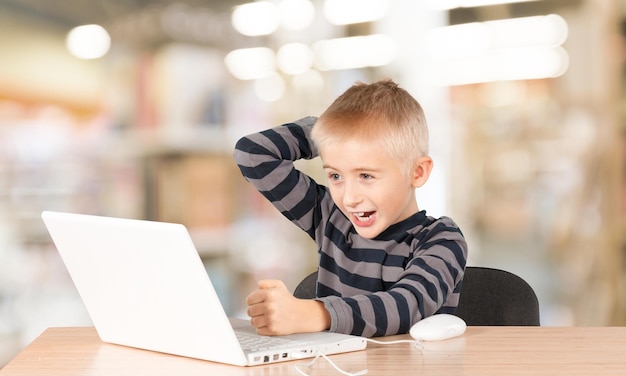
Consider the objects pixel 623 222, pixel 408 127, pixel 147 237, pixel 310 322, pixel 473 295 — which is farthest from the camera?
pixel 623 222

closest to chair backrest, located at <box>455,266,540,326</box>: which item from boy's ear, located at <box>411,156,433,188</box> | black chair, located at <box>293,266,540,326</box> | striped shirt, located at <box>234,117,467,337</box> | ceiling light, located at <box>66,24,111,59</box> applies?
black chair, located at <box>293,266,540,326</box>

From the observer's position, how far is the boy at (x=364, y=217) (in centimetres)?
127

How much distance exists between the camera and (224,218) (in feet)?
12.0

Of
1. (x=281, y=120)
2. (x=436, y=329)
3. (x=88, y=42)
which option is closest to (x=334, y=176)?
(x=436, y=329)

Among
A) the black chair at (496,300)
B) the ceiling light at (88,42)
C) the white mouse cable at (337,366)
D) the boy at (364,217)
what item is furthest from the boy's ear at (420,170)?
the ceiling light at (88,42)

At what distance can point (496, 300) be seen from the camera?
5.51ft

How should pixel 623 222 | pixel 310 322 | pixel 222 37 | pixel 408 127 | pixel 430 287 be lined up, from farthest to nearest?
pixel 222 37, pixel 623 222, pixel 408 127, pixel 430 287, pixel 310 322

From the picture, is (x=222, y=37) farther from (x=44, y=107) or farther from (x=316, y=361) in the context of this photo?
(x=316, y=361)

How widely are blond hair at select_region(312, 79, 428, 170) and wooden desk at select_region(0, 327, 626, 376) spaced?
0.35 meters

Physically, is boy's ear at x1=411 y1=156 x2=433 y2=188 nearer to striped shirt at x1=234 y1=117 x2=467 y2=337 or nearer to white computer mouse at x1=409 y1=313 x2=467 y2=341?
striped shirt at x1=234 y1=117 x2=467 y2=337

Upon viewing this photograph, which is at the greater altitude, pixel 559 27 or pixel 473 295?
pixel 559 27

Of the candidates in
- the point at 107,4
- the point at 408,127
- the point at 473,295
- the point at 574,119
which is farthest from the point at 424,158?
the point at 107,4

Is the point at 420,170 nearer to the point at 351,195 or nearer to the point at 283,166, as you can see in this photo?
the point at 351,195

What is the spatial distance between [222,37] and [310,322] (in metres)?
2.60
